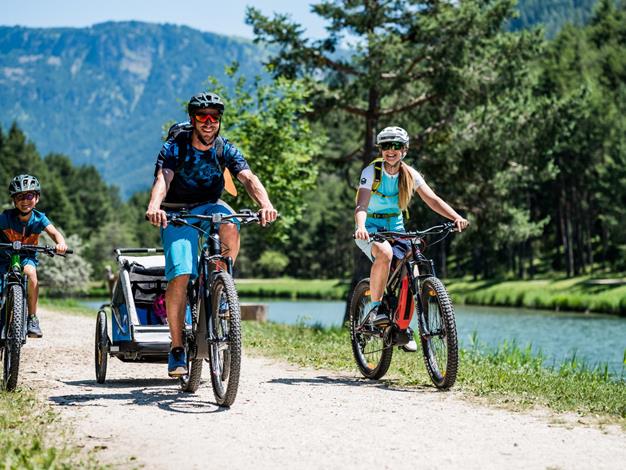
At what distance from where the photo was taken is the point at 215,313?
7.04 meters

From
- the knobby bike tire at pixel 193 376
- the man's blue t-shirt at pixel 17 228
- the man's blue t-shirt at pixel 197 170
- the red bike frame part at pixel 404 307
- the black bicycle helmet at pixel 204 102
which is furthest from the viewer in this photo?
the man's blue t-shirt at pixel 17 228

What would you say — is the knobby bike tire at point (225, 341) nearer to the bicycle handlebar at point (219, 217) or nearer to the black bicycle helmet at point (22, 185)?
the bicycle handlebar at point (219, 217)

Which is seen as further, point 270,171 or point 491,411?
point 270,171

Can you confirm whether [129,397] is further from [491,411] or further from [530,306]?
[530,306]

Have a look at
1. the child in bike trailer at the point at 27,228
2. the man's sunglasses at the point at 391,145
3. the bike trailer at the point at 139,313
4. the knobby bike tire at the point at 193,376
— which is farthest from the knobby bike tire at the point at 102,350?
the man's sunglasses at the point at 391,145

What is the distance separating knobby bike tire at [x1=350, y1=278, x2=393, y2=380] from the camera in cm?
881

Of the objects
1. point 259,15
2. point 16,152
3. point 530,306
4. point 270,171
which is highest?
point 16,152

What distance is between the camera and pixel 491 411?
6836mm

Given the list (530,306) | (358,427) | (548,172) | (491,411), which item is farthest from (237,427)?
(530,306)

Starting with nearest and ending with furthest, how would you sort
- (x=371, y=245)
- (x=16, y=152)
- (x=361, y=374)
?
1. (x=371, y=245)
2. (x=361, y=374)
3. (x=16, y=152)

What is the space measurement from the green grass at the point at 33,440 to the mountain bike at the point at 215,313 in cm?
124

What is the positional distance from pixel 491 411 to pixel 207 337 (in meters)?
2.24

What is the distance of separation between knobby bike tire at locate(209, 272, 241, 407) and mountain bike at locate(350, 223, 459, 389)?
1917mm

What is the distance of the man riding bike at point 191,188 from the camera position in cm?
734
